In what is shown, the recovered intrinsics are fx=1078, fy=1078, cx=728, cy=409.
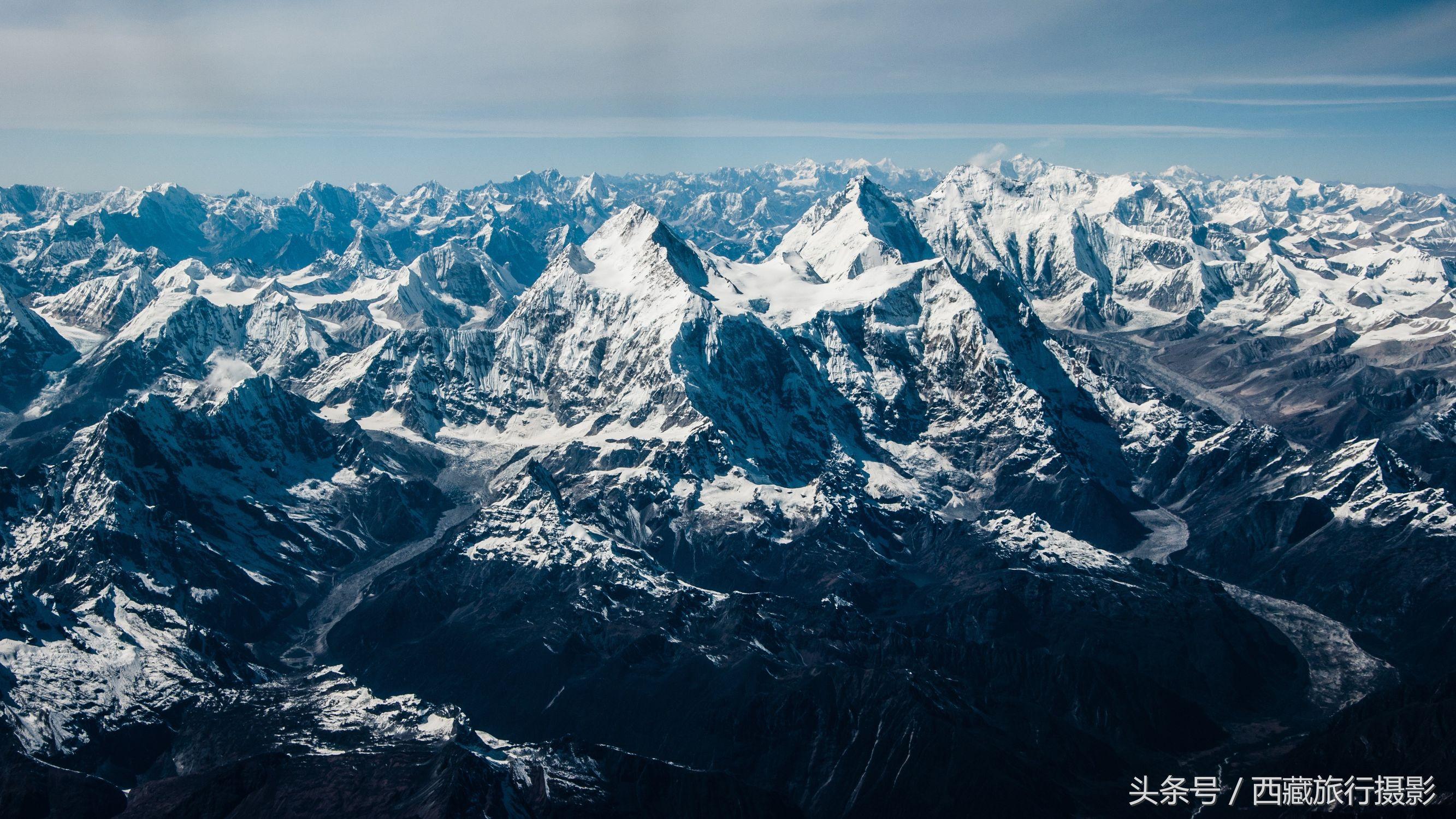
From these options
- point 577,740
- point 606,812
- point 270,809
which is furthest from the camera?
point 577,740

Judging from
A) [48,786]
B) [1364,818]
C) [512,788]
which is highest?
[1364,818]

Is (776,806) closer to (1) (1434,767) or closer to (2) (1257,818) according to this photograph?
(2) (1257,818)

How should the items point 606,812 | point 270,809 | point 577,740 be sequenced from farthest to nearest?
point 577,740 < point 606,812 < point 270,809

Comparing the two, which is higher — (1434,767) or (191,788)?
(1434,767)

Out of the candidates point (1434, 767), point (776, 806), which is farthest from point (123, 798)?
point (1434, 767)

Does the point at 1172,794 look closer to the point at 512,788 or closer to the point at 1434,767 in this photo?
the point at 1434,767

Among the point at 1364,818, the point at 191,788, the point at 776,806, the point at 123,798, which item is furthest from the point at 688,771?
the point at 1364,818

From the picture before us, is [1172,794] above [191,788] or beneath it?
above

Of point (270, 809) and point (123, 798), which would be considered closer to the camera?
point (270, 809)

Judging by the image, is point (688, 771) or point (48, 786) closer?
point (48, 786)
